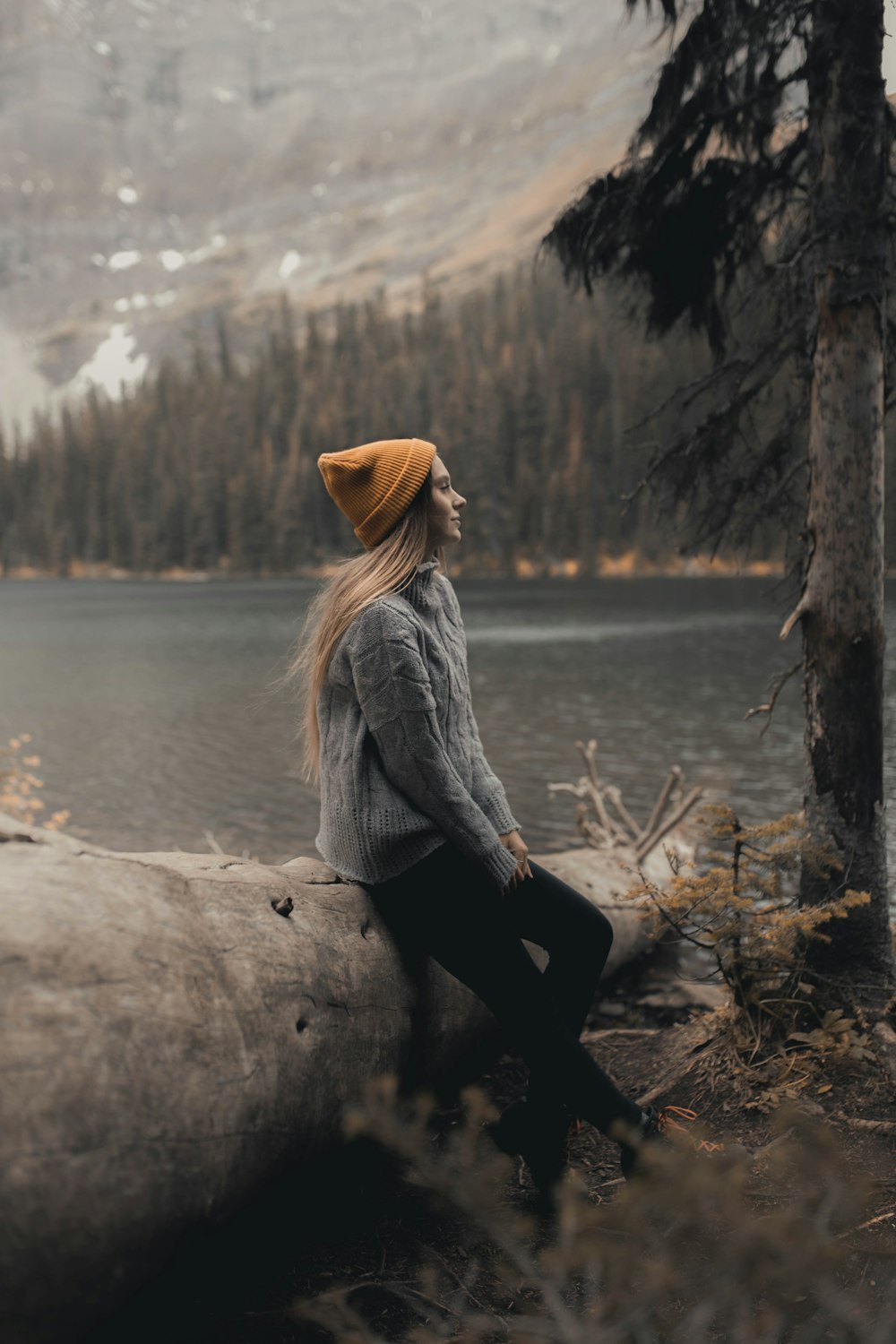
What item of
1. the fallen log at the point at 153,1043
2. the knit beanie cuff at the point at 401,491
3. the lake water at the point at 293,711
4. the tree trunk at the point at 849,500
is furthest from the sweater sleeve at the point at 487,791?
the lake water at the point at 293,711

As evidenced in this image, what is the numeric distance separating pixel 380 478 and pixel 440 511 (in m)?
0.20

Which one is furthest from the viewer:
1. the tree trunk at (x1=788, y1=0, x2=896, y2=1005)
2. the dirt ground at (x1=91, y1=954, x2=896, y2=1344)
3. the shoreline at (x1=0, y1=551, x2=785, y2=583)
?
the shoreline at (x1=0, y1=551, x2=785, y2=583)

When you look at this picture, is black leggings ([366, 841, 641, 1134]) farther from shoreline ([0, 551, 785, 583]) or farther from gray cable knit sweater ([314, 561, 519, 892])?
shoreline ([0, 551, 785, 583])

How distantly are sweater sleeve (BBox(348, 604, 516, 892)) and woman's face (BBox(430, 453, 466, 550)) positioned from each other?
37cm

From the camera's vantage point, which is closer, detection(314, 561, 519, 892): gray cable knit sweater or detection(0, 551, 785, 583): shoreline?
detection(314, 561, 519, 892): gray cable knit sweater

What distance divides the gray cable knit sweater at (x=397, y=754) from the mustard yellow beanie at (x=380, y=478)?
191mm

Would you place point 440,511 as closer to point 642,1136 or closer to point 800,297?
point 642,1136

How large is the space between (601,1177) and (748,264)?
3.71 m

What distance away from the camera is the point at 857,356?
3.63 metres

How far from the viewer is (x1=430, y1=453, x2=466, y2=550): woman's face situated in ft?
10.0

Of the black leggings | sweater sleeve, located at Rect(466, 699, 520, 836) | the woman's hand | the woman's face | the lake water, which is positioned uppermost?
the woman's face

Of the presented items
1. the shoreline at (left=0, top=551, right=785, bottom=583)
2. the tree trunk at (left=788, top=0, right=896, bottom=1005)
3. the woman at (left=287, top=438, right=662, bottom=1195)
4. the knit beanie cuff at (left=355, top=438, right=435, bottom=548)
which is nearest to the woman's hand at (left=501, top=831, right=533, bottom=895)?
the woman at (left=287, top=438, right=662, bottom=1195)

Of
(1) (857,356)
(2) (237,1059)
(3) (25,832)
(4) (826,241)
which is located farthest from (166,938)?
(4) (826,241)

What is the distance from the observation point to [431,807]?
2.80 meters
